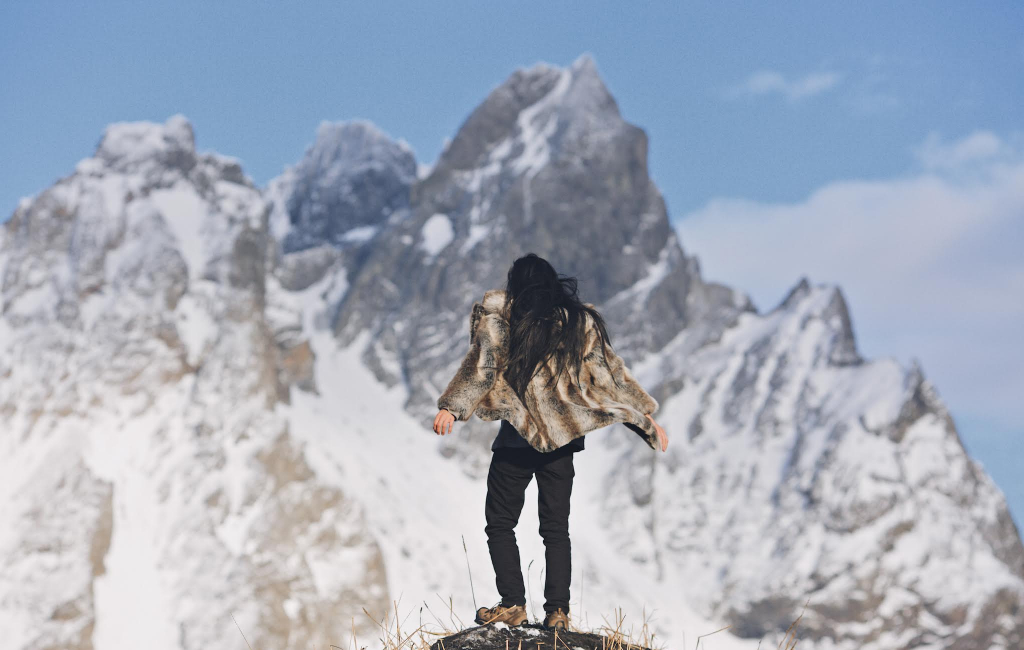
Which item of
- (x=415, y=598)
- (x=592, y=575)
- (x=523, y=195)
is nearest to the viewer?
(x=415, y=598)

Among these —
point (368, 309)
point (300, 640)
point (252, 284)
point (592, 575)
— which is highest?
point (368, 309)

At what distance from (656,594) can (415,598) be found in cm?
4067

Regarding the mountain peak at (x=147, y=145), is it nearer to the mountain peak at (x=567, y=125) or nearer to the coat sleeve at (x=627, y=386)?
the mountain peak at (x=567, y=125)

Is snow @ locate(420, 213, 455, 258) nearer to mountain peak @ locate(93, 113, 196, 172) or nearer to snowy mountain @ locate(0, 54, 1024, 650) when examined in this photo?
snowy mountain @ locate(0, 54, 1024, 650)

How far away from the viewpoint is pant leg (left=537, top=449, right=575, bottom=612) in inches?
269

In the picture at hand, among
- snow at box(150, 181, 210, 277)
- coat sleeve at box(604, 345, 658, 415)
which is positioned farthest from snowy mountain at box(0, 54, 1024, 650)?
coat sleeve at box(604, 345, 658, 415)

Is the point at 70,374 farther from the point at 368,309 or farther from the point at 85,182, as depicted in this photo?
the point at 368,309

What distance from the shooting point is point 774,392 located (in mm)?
151875

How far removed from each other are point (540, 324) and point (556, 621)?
205 centimetres

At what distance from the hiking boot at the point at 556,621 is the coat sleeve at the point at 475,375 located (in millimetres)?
1485

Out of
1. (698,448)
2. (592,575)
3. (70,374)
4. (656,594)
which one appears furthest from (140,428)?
(698,448)

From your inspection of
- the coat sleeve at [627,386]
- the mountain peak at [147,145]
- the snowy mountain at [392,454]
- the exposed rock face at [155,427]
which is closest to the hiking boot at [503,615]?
the coat sleeve at [627,386]

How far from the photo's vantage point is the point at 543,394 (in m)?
6.95

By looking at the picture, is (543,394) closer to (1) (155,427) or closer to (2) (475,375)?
(2) (475,375)
